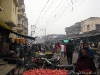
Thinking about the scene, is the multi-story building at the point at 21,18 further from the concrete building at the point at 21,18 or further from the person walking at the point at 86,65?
the person walking at the point at 86,65

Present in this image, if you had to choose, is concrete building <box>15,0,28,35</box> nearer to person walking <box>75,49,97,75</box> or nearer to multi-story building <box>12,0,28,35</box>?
multi-story building <box>12,0,28,35</box>

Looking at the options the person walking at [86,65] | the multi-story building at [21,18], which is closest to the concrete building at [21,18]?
the multi-story building at [21,18]

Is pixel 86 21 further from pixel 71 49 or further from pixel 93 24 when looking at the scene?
pixel 71 49

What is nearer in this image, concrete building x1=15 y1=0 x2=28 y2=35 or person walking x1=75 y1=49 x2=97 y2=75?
person walking x1=75 y1=49 x2=97 y2=75

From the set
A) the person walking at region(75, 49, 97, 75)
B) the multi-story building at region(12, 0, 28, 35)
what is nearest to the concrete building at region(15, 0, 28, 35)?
the multi-story building at region(12, 0, 28, 35)

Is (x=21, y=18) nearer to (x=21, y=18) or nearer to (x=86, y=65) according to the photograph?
(x=21, y=18)

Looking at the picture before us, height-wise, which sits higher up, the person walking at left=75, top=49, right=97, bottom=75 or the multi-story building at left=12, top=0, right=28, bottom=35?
the multi-story building at left=12, top=0, right=28, bottom=35

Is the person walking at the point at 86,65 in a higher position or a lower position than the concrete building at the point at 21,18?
lower

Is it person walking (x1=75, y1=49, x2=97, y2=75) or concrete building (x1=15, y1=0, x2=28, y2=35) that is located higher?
concrete building (x1=15, y1=0, x2=28, y2=35)

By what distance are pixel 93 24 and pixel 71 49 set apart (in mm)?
27242

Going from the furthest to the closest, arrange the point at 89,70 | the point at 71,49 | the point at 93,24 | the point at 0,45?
the point at 93,24 < the point at 0,45 < the point at 71,49 < the point at 89,70

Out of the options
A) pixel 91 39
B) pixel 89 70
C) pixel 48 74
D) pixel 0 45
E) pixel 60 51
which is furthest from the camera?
pixel 91 39

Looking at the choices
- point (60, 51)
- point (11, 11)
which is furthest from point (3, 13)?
point (60, 51)

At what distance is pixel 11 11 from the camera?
16.9 m
